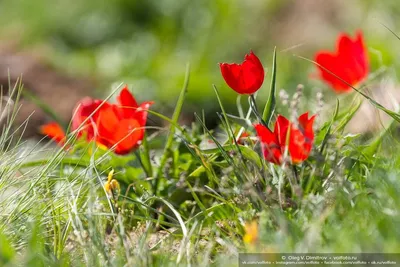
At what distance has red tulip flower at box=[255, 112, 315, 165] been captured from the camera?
224 cm

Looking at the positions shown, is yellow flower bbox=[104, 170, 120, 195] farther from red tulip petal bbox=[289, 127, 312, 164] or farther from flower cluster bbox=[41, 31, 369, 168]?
red tulip petal bbox=[289, 127, 312, 164]

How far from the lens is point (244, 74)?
2.37 meters

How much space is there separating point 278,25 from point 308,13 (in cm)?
34

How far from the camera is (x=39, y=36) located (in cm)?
845

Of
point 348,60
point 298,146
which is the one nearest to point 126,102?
point 298,146

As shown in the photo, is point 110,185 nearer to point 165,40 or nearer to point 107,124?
point 107,124

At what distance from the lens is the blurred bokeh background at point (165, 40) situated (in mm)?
6660

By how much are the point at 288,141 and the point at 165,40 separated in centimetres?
604

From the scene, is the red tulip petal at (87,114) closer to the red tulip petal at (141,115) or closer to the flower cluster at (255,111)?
the flower cluster at (255,111)

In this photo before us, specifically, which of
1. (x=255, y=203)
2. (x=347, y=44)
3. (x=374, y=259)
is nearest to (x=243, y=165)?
(x=255, y=203)

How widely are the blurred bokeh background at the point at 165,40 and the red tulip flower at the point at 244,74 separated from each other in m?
3.67

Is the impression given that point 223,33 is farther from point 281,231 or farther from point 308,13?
point 281,231

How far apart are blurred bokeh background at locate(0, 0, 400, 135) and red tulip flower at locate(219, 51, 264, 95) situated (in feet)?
12.1

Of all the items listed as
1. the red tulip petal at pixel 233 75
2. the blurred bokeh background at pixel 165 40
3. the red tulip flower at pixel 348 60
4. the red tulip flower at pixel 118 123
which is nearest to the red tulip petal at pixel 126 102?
the red tulip flower at pixel 118 123
